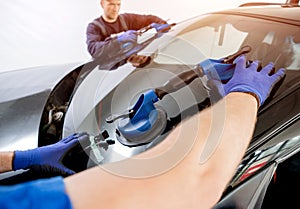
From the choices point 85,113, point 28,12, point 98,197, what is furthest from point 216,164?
point 28,12

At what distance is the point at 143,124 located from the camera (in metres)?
0.89

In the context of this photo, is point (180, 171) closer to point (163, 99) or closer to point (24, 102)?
point (163, 99)

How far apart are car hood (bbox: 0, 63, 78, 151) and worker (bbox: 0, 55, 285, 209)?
50cm

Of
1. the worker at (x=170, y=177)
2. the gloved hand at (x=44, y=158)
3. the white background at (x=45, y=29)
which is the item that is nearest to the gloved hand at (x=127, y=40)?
the gloved hand at (x=44, y=158)

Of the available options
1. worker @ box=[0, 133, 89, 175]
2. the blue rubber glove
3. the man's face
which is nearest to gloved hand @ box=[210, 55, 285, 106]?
the blue rubber glove

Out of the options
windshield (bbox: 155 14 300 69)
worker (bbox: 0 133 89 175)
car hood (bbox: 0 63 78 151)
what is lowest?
worker (bbox: 0 133 89 175)

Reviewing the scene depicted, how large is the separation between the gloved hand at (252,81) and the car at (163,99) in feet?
0.11

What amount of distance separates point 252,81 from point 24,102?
82 cm

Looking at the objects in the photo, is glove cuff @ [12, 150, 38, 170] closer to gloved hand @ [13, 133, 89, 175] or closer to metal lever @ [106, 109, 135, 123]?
gloved hand @ [13, 133, 89, 175]

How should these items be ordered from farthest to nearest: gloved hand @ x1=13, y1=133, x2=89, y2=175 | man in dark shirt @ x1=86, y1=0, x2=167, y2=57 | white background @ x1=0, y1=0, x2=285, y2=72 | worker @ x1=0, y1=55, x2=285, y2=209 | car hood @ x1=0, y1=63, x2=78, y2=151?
white background @ x1=0, y1=0, x2=285, y2=72 → man in dark shirt @ x1=86, y1=0, x2=167, y2=57 → car hood @ x1=0, y1=63, x2=78, y2=151 → gloved hand @ x1=13, y1=133, x2=89, y2=175 → worker @ x1=0, y1=55, x2=285, y2=209

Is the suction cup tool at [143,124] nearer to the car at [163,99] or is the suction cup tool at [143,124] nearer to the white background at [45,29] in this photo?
the car at [163,99]

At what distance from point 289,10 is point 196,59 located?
477mm

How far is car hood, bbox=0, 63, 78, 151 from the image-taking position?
99cm

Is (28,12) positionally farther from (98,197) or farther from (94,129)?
(98,197)
